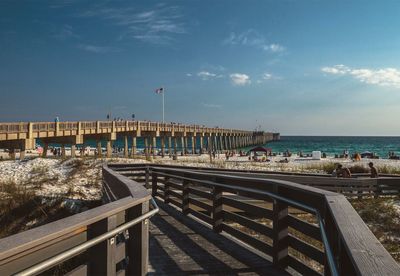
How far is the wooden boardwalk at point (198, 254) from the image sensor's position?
5.57m

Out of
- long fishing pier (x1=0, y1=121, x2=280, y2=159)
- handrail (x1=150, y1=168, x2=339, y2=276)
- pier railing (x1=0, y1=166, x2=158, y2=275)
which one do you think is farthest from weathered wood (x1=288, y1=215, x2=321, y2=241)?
long fishing pier (x1=0, y1=121, x2=280, y2=159)

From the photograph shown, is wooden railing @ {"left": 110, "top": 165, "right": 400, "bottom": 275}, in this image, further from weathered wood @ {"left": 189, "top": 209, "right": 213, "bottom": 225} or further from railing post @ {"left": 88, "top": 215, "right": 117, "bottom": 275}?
railing post @ {"left": 88, "top": 215, "right": 117, "bottom": 275}

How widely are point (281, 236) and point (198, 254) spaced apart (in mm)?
1419

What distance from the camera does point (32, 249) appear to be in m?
2.41

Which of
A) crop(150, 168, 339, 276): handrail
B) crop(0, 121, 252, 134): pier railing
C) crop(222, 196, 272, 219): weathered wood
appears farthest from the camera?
crop(0, 121, 252, 134): pier railing

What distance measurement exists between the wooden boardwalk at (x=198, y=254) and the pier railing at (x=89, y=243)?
100 centimetres

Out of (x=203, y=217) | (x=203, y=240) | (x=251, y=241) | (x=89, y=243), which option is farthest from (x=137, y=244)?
(x=203, y=217)

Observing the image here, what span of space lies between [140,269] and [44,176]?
16675 millimetres

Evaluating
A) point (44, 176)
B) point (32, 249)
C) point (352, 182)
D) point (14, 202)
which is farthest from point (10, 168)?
point (32, 249)

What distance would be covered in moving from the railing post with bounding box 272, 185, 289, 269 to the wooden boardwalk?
0.53ft

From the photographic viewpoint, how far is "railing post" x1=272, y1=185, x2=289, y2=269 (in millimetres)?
5680

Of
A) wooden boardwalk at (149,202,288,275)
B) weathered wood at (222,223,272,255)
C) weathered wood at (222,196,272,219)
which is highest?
weathered wood at (222,196,272,219)

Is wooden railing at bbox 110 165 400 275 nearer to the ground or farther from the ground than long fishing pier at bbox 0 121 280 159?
nearer to the ground

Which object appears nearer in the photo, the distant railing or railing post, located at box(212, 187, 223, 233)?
railing post, located at box(212, 187, 223, 233)
